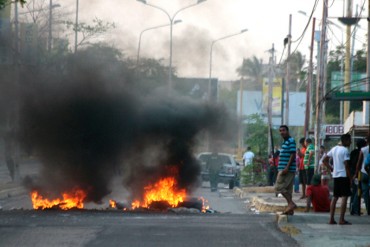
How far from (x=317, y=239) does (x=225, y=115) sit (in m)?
13.8

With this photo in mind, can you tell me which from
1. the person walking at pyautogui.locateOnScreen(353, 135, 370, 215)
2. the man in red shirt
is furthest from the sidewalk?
the man in red shirt

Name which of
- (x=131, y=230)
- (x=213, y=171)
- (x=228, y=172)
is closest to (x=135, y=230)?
(x=131, y=230)

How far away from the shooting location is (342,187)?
15734 millimetres

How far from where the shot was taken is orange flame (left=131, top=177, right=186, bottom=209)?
2206 cm

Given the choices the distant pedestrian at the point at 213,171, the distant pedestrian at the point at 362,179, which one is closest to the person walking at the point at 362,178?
the distant pedestrian at the point at 362,179

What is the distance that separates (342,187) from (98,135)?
26.5 ft

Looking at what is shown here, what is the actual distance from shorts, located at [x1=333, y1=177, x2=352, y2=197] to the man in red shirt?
9.60 feet

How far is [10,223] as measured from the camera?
1530 cm

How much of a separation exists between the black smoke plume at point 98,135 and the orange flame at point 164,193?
0.21m

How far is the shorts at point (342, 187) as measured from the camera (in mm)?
15625

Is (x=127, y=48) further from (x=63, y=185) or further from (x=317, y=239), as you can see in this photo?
(x=317, y=239)

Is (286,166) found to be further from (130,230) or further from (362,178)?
(130,230)

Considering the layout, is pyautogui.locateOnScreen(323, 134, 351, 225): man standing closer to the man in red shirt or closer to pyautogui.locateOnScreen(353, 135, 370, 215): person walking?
pyautogui.locateOnScreen(353, 135, 370, 215): person walking

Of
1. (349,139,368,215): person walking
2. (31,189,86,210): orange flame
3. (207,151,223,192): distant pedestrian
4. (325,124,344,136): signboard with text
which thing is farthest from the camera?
(325,124,344,136): signboard with text
